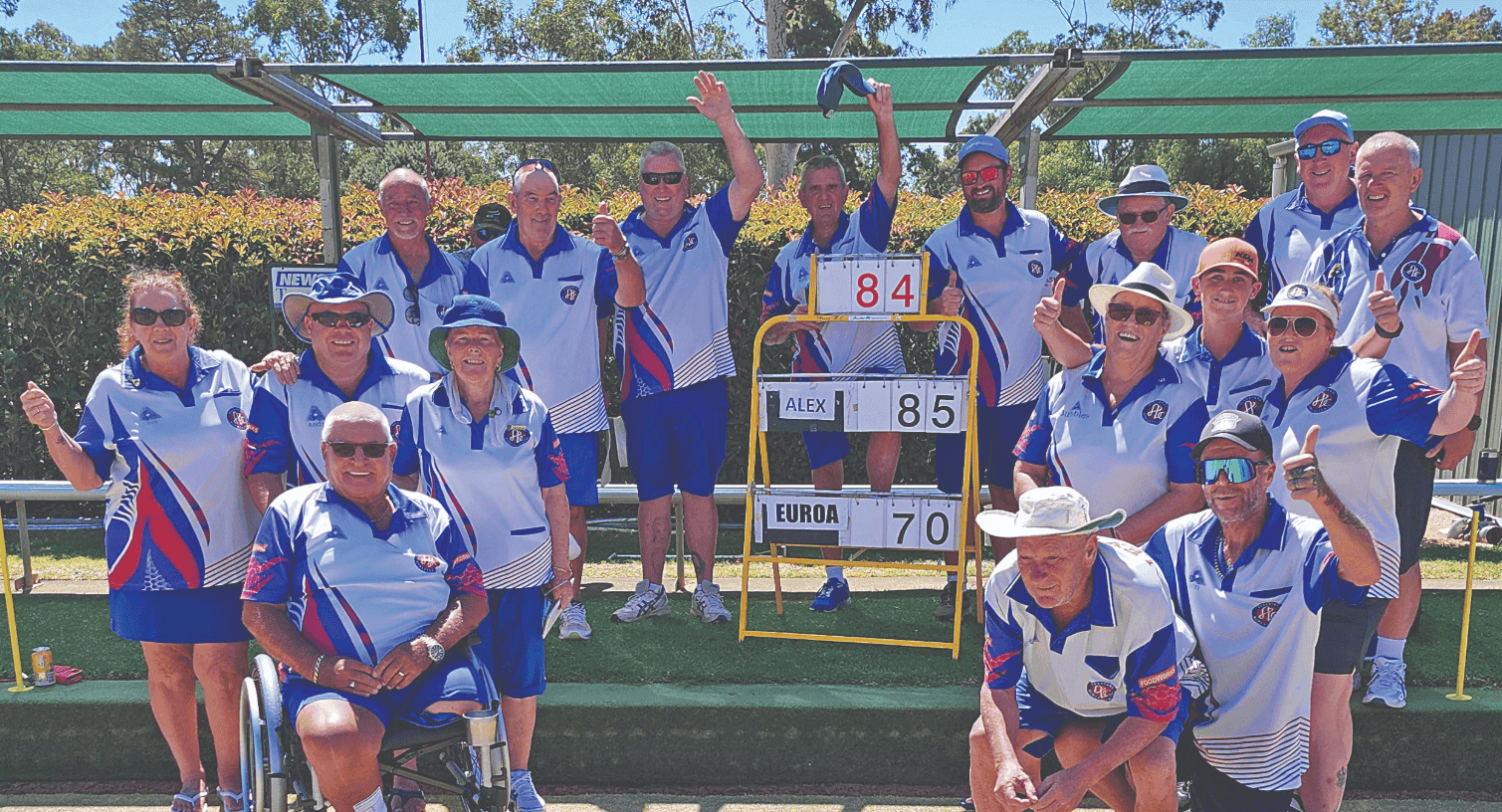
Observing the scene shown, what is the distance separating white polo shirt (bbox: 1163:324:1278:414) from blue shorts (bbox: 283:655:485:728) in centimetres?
257

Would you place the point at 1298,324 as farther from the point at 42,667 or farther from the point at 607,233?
the point at 42,667

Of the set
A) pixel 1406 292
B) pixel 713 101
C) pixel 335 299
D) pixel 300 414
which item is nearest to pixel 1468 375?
pixel 1406 292

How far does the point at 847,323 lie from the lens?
15.6ft

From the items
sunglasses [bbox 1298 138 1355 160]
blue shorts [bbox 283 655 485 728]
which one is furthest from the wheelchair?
sunglasses [bbox 1298 138 1355 160]

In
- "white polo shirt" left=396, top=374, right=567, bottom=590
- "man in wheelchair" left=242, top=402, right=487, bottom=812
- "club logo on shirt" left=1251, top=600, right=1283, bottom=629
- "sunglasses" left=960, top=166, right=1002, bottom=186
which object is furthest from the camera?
"sunglasses" left=960, top=166, right=1002, bottom=186

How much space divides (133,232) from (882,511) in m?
5.52

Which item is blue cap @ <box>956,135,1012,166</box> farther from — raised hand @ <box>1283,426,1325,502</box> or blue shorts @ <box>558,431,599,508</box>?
raised hand @ <box>1283,426,1325,502</box>

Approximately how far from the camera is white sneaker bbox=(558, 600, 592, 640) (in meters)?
4.57

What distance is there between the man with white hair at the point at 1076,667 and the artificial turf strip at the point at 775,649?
116 centimetres

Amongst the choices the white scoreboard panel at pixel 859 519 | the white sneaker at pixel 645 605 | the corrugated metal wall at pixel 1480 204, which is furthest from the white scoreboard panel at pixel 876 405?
the corrugated metal wall at pixel 1480 204

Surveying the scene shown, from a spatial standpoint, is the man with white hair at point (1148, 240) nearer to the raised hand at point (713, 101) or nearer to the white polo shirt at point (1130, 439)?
the white polo shirt at point (1130, 439)

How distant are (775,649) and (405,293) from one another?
7.25 ft

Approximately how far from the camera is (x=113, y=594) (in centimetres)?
345

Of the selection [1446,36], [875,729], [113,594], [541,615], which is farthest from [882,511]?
[1446,36]
